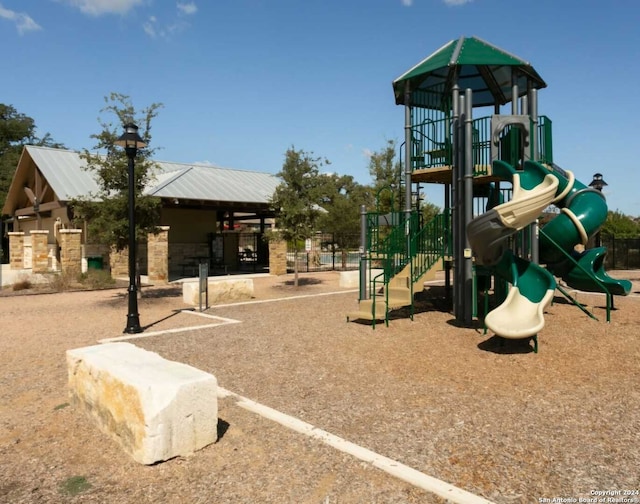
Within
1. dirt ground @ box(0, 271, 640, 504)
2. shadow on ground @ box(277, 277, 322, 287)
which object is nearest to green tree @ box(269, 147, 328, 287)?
shadow on ground @ box(277, 277, 322, 287)

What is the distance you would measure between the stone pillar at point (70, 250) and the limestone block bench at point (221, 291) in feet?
25.6

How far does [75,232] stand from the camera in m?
19.8

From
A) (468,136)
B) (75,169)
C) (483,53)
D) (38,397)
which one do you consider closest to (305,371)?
(38,397)

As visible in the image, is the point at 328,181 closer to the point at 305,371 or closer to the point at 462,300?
the point at 462,300

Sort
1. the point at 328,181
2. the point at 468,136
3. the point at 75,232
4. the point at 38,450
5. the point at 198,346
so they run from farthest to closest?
the point at 75,232
the point at 328,181
the point at 468,136
the point at 198,346
the point at 38,450

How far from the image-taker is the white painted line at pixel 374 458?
3.36 meters

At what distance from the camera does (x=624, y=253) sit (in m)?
26.7

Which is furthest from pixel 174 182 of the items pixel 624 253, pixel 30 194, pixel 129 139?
pixel 624 253

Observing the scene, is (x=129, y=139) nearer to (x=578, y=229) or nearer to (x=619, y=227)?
(x=578, y=229)

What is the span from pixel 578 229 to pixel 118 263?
17180 millimetres

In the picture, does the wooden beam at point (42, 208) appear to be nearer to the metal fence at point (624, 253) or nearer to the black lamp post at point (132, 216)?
the black lamp post at point (132, 216)

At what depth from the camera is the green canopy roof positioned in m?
10.4

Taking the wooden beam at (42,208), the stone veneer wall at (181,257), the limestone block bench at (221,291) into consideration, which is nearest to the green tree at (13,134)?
the wooden beam at (42,208)

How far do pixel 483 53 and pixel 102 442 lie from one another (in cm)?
1015
